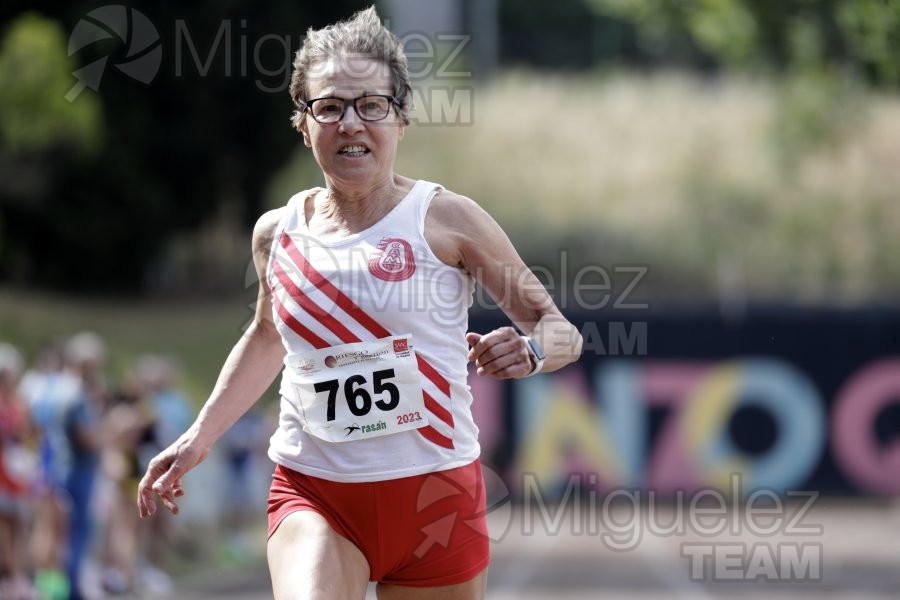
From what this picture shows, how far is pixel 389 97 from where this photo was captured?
4398 millimetres

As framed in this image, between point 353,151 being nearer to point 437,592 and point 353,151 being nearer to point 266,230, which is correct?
point 266,230

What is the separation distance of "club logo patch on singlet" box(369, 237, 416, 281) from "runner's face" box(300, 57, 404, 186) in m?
0.22

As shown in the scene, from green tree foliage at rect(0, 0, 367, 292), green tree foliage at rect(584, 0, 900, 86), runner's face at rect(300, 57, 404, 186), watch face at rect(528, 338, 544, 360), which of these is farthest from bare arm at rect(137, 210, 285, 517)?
green tree foliage at rect(0, 0, 367, 292)

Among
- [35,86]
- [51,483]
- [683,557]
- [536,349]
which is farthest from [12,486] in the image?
[683,557]

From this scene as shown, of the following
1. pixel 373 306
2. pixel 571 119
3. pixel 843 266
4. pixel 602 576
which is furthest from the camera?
pixel 571 119

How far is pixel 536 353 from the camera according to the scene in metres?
4.18

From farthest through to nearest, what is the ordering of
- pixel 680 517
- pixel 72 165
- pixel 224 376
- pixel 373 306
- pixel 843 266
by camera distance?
pixel 843 266 → pixel 72 165 → pixel 680 517 → pixel 224 376 → pixel 373 306

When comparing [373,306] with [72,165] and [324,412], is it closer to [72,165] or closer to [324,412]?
[324,412]

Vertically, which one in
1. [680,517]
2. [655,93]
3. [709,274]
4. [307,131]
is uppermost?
[655,93]

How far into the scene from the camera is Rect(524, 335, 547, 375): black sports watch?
13.6 feet

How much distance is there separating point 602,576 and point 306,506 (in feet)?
32.7

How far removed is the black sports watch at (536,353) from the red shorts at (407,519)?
43cm

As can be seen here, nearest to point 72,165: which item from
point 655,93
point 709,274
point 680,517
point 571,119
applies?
point 680,517

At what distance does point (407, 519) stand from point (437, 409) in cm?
34
